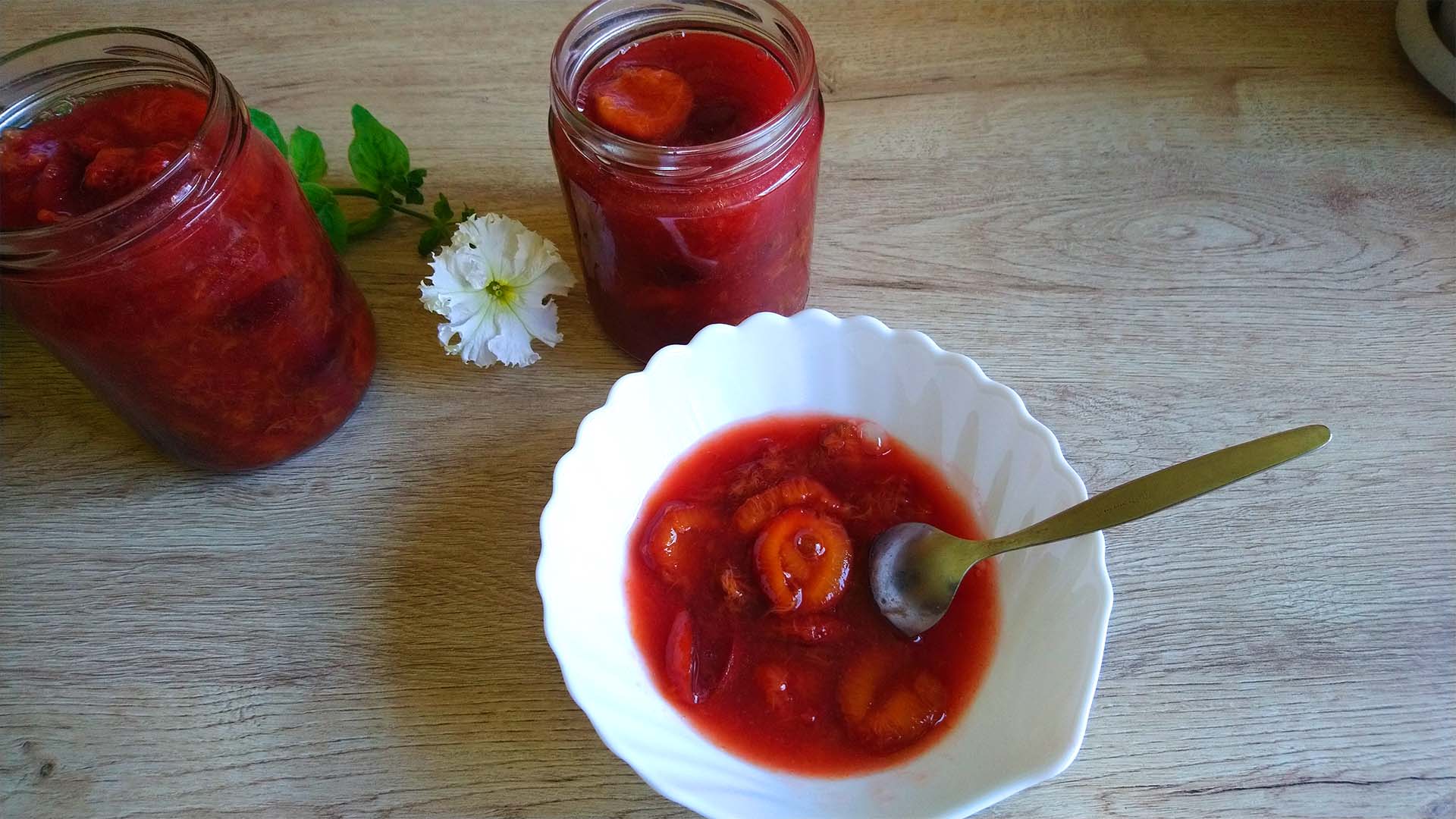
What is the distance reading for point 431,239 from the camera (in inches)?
55.9

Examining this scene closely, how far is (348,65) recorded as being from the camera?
1643 millimetres

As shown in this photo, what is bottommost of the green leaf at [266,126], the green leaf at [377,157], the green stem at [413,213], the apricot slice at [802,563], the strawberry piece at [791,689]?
the strawberry piece at [791,689]

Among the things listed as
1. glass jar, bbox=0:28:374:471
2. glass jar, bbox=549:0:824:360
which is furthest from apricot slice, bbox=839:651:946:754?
glass jar, bbox=0:28:374:471

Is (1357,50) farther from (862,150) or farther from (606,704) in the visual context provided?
(606,704)

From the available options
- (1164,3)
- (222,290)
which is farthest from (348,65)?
(1164,3)

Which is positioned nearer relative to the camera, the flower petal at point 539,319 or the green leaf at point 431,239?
the flower petal at point 539,319

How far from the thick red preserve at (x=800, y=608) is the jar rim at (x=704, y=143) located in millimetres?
347

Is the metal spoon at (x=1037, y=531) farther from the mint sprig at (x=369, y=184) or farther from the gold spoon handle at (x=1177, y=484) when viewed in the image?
the mint sprig at (x=369, y=184)

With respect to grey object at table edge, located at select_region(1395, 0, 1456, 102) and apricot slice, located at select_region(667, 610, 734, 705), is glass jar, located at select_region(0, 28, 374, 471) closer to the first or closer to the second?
apricot slice, located at select_region(667, 610, 734, 705)

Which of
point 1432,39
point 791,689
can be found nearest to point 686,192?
point 791,689

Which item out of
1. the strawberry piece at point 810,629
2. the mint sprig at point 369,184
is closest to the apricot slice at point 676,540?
the strawberry piece at point 810,629

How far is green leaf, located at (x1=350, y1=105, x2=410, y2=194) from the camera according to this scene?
1363 mm

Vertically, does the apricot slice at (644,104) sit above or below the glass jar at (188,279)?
above

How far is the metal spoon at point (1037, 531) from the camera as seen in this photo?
3.01 feet
